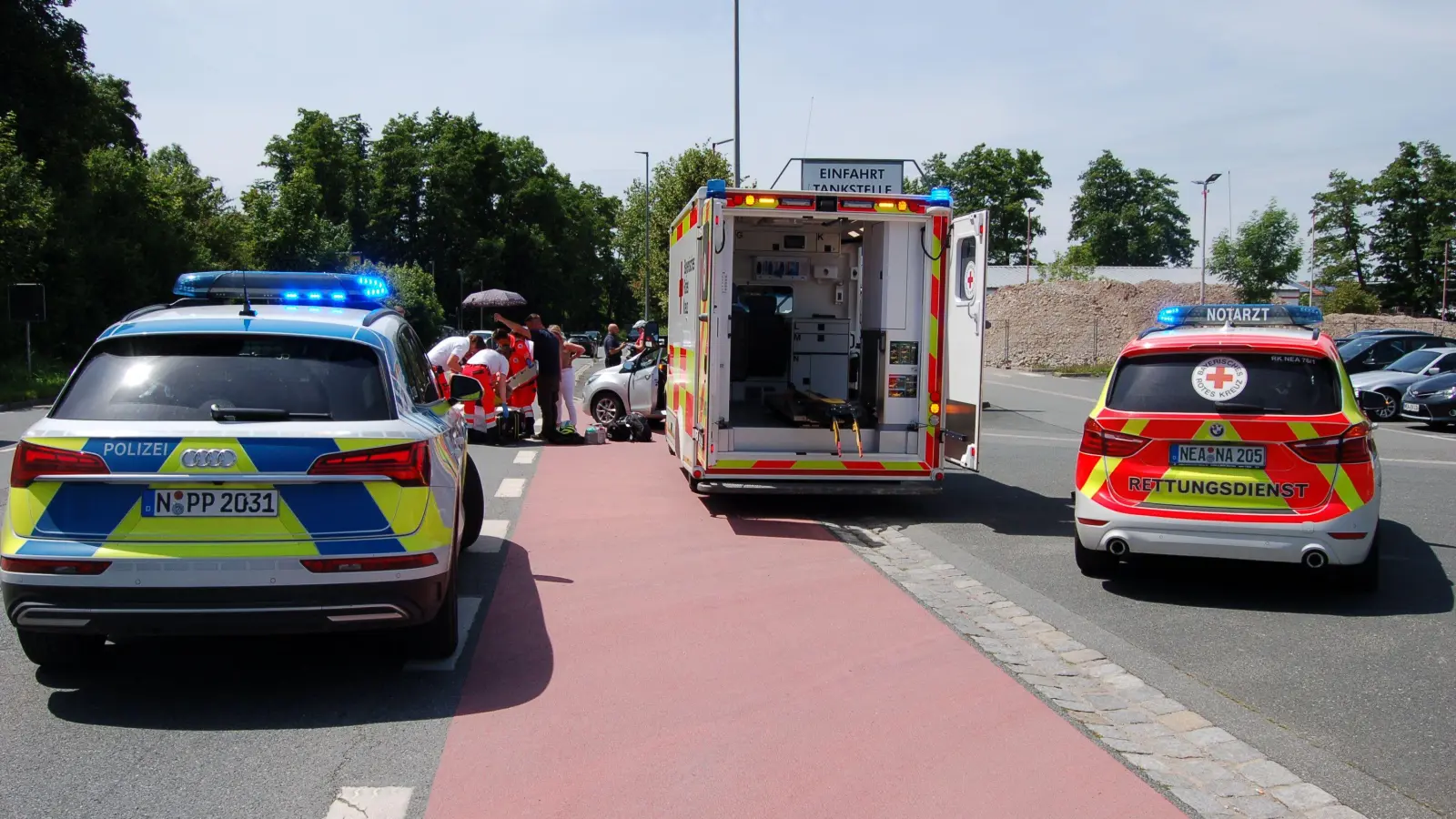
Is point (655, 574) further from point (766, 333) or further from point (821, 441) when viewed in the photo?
point (766, 333)

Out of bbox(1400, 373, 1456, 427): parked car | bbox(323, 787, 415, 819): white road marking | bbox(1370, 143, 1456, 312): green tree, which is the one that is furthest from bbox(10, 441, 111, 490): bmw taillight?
bbox(1370, 143, 1456, 312): green tree

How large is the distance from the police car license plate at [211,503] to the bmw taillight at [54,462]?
0.79 feet

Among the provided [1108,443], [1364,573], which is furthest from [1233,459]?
[1364,573]

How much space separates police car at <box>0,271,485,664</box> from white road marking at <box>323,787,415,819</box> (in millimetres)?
1006

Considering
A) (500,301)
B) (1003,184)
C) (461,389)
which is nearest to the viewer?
(461,389)

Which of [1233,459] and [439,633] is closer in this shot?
[439,633]

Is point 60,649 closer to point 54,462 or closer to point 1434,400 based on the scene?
point 54,462

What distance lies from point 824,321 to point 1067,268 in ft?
218

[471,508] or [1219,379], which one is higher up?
[1219,379]

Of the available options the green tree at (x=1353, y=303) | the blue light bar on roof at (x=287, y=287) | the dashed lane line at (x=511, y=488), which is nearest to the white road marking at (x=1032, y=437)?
the dashed lane line at (x=511, y=488)

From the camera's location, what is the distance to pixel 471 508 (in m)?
8.27

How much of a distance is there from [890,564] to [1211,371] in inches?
101

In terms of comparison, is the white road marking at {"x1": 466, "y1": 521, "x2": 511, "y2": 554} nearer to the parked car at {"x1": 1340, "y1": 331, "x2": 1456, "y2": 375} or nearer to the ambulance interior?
the ambulance interior

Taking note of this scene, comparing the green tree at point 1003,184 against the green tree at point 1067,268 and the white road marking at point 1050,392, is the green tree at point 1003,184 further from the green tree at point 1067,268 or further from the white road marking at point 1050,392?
the white road marking at point 1050,392
